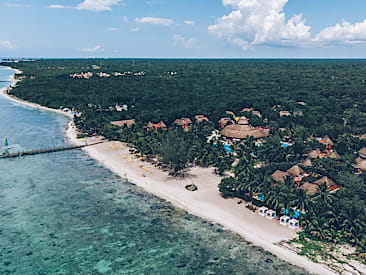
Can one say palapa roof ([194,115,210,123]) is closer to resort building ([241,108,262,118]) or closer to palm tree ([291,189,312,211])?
resort building ([241,108,262,118])

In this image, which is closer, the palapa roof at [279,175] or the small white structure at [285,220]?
the small white structure at [285,220]

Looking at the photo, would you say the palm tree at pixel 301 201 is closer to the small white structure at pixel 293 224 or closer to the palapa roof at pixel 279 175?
the small white structure at pixel 293 224

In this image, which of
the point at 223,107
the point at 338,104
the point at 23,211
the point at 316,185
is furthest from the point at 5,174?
the point at 338,104

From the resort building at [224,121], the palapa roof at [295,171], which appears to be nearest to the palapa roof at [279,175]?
the palapa roof at [295,171]

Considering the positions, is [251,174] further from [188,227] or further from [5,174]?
[5,174]

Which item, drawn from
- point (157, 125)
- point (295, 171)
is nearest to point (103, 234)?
point (295, 171)

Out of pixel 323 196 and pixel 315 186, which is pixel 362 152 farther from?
pixel 323 196
